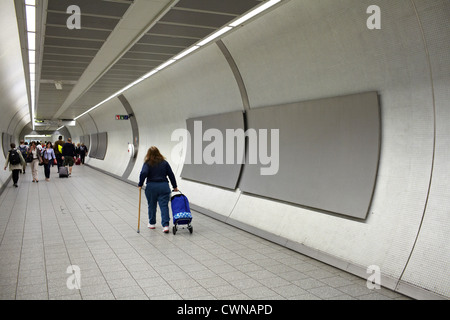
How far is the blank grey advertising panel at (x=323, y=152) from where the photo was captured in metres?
5.76

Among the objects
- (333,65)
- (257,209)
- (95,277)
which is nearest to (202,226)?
(257,209)

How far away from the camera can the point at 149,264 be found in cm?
605

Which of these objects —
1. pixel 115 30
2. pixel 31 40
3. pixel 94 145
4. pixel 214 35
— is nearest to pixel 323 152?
pixel 214 35

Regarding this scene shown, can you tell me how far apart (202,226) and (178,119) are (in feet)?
17.8

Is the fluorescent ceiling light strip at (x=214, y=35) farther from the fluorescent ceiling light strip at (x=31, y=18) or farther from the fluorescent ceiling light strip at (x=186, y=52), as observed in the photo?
the fluorescent ceiling light strip at (x=31, y=18)

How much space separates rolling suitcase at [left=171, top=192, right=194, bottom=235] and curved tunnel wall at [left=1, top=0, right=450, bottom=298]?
1.29 metres

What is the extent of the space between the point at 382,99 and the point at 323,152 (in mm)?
1449

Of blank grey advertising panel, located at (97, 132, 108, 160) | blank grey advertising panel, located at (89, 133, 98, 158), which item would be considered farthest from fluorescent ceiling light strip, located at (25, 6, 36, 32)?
blank grey advertising panel, located at (89, 133, 98, 158)

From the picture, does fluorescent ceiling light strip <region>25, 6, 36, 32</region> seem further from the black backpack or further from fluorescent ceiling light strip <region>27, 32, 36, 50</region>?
the black backpack

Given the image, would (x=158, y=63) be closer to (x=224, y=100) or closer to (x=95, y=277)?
(x=224, y=100)

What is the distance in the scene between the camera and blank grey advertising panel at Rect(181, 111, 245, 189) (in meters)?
9.50

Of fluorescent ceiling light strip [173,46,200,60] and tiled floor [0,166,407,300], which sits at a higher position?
fluorescent ceiling light strip [173,46,200,60]

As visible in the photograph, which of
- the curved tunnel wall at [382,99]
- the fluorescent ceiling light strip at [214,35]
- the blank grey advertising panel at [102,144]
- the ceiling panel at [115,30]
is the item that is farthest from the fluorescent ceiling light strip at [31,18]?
the blank grey advertising panel at [102,144]

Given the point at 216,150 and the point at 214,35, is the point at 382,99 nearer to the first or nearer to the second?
the point at 214,35
